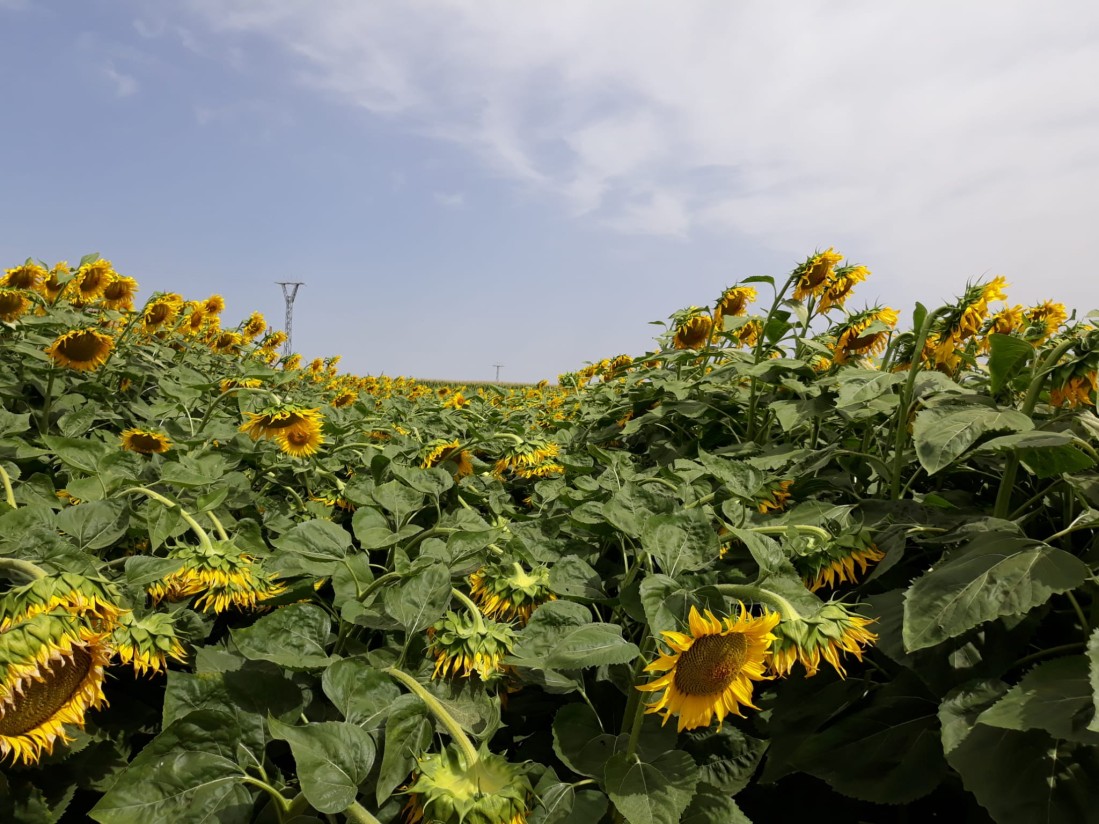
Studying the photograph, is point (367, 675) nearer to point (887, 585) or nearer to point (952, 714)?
point (952, 714)

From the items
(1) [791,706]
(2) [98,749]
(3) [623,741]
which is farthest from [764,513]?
(2) [98,749]

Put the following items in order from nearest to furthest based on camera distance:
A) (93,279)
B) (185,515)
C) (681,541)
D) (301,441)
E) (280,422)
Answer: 1. (681,541)
2. (185,515)
3. (280,422)
4. (301,441)
5. (93,279)

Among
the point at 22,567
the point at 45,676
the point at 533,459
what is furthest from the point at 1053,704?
the point at 533,459

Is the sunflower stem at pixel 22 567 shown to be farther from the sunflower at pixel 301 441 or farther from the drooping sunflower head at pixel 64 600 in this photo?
the sunflower at pixel 301 441

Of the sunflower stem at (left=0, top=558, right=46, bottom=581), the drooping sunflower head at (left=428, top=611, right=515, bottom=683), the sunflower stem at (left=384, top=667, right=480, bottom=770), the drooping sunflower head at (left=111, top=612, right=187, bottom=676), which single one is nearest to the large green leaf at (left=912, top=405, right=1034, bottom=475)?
the drooping sunflower head at (left=428, top=611, right=515, bottom=683)

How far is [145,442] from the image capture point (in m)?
2.30

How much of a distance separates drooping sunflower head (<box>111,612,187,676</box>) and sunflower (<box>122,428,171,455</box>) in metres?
1.32

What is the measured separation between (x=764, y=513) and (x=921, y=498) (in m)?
0.41

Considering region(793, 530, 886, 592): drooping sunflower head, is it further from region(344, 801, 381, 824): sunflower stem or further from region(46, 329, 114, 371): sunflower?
region(46, 329, 114, 371): sunflower

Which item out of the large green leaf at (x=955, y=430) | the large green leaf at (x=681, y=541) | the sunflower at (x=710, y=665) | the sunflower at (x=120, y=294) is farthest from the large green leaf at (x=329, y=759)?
the sunflower at (x=120, y=294)

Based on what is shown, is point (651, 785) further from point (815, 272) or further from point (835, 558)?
point (815, 272)

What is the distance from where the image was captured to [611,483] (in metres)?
1.78

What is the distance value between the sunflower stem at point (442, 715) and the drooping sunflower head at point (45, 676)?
1.28ft

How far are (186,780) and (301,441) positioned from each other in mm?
1791
